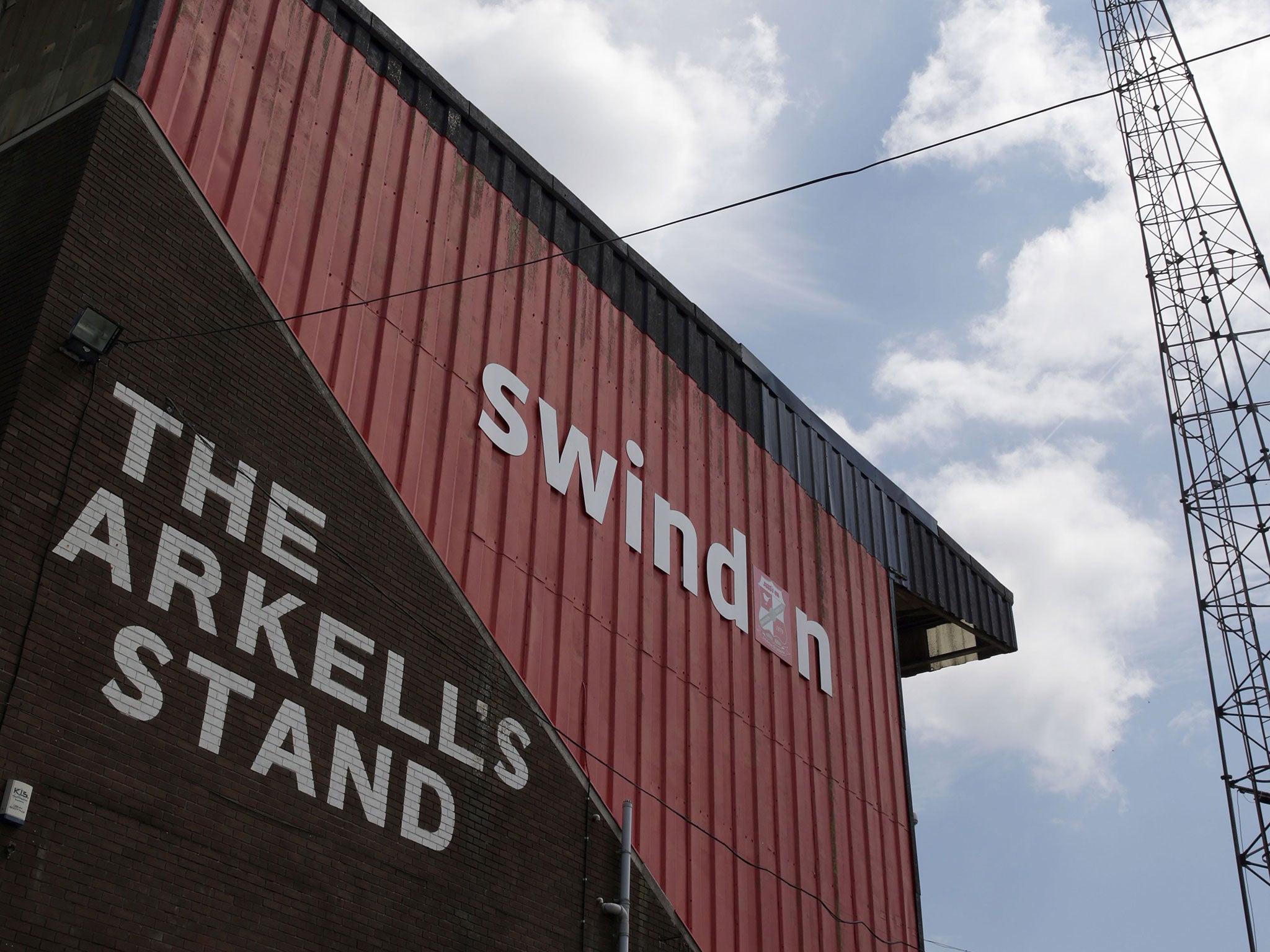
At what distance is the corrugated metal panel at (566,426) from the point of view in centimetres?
1334

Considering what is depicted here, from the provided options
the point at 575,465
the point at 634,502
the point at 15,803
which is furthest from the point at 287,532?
the point at 634,502

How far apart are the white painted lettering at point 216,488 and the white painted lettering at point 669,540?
6.85 metres

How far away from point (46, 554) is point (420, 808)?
440cm

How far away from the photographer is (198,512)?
11.1 metres

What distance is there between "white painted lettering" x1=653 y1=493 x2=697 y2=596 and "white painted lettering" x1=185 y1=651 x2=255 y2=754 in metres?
7.42

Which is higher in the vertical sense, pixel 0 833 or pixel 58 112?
pixel 58 112

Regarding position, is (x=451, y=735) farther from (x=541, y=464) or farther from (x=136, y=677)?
(x=541, y=464)

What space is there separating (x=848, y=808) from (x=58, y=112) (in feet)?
47.3

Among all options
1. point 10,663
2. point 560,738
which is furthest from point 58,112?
point 560,738

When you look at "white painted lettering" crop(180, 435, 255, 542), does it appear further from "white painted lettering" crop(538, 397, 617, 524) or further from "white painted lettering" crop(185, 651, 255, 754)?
"white painted lettering" crop(538, 397, 617, 524)

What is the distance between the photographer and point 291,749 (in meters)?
11.1

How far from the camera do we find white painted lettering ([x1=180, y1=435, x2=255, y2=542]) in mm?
11086

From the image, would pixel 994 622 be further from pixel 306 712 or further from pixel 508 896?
pixel 306 712

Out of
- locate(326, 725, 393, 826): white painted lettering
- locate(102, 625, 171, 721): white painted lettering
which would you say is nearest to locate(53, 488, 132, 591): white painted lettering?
locate(102, 625, 171, 721): white painted lettering
